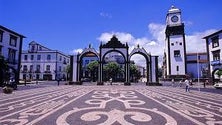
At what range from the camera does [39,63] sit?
73.6 meters

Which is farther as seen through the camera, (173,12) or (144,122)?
(173,12)

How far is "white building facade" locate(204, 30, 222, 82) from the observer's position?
137 ft

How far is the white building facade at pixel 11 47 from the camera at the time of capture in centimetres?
3791

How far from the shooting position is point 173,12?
66.8 metres

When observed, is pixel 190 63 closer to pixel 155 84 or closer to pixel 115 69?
pixel 115 69

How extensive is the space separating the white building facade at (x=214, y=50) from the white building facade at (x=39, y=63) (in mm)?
52017

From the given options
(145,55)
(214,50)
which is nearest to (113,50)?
(145,55)

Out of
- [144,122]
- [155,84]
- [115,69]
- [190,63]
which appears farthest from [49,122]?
[190,63]

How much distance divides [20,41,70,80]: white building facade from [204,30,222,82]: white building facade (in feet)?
171

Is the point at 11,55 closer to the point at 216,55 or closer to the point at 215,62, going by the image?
the point at 215,62

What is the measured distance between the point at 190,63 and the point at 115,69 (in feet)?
109

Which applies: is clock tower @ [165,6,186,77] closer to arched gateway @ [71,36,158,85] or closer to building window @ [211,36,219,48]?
building window @ [211,36,219,48]

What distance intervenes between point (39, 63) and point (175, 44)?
164ft

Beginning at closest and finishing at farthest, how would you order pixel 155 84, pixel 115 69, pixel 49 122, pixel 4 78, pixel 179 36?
pixel 49 122
pixel 4 78
pixel 155 84
pixel 179 36
pixel 115 69
